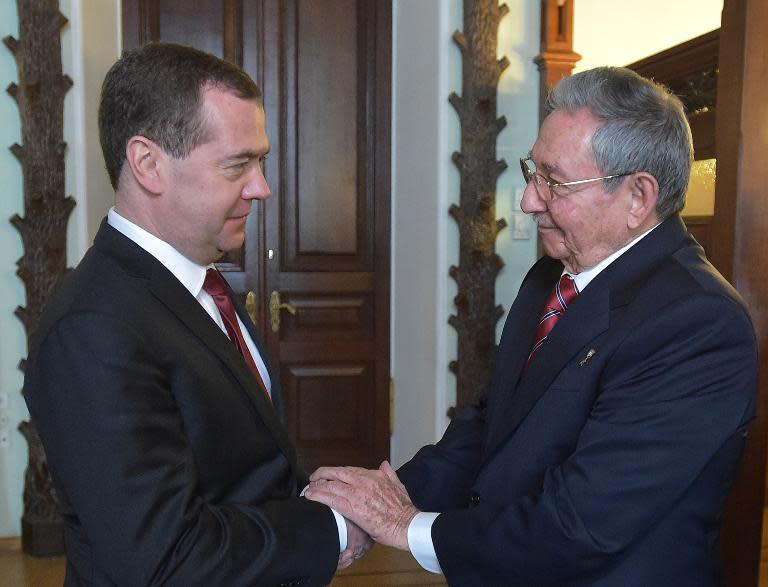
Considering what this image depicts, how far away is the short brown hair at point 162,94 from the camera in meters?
1.31

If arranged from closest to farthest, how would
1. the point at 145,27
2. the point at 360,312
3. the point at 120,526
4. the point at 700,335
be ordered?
1. the point at 120,526
2. the point at 700,335
3. the point at 145,27
4. the point at 360,312

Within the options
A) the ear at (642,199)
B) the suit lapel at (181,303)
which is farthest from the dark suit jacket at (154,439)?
the ear at (642,199)

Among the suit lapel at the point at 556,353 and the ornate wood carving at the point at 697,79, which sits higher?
the ornate wood carving at the point at 697,79

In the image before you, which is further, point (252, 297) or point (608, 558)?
point (252, 297)

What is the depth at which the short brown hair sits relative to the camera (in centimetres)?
131

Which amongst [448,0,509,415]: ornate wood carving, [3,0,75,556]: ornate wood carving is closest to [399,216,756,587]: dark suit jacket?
[448,0,509,415]: ornate wood carving

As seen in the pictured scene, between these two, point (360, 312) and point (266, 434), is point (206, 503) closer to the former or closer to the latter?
point (266, 434)

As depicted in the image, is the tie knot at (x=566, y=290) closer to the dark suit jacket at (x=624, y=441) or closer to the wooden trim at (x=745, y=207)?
the dark suit jacket at (x=624, y=441)

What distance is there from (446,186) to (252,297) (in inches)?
45.5

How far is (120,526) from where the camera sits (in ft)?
3.89

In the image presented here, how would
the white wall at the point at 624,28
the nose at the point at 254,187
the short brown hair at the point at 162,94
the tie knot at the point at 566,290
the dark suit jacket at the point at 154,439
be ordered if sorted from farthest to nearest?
the white wall at the point at 624,28, the tie knot at the point at 566,290, the nose at the point at 254,187, the short brown hair at the point at 162,94, the dark suit jacket at the point at 154,439

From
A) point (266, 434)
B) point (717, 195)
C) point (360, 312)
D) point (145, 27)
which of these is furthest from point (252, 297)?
point (266, 434)

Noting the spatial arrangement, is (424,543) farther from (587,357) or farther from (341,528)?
(587,357)

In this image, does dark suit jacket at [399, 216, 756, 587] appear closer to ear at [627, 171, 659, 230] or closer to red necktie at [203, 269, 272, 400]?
ear at [627, 171, 659, 230]
